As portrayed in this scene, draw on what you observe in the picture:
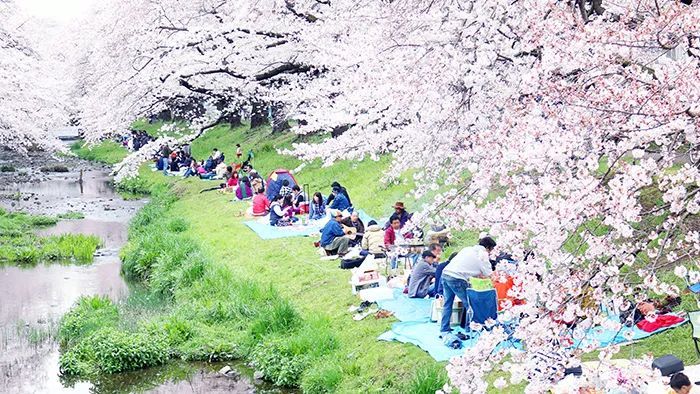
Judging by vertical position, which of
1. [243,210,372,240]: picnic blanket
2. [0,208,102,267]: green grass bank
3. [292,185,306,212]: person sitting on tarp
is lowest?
[0,208,102,267]: green grass bank

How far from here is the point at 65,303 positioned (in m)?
14.9

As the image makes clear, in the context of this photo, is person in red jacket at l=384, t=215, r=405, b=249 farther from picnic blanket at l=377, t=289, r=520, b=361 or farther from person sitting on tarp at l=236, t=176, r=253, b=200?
person sitting on tarp at l=236, t=176, r=253, b=200

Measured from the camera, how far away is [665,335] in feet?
27.4

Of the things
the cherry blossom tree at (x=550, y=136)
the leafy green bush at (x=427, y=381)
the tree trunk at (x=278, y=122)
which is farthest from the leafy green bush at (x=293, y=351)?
the tree trunk at (x=278, y=122)

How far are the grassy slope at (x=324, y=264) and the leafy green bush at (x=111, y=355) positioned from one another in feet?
7.02

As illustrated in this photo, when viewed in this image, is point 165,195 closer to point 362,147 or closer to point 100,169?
point 100,169

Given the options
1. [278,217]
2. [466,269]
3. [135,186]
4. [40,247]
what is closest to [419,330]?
[466,269]

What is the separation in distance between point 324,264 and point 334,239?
558 millimetres

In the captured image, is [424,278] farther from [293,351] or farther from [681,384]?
[681,384]

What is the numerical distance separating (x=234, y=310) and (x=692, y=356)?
6.78 metres

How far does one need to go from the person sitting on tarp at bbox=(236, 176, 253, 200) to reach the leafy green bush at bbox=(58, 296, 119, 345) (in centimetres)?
703

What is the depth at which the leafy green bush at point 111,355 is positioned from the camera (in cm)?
1130

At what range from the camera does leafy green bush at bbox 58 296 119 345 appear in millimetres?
12531

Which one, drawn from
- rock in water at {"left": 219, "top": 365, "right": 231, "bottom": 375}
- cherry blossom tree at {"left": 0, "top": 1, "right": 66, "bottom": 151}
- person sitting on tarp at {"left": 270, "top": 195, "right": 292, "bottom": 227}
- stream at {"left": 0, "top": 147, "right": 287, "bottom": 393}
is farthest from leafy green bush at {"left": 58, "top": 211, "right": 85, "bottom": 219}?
rock in water at {"left": 219, "top": 365, "right": 231, "bottom": 375}
